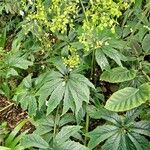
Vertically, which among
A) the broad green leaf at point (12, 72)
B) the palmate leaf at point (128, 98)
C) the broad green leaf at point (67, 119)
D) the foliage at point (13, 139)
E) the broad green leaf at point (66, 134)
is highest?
the broad green leaf at point (12, 72)

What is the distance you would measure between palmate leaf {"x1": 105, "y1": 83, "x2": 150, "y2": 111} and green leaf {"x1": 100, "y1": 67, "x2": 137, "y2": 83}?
120mm

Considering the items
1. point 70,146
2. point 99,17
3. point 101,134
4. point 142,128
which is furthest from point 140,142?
point 99,17

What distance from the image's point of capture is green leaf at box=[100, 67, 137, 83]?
2369 millimetres

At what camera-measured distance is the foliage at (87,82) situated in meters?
2.15

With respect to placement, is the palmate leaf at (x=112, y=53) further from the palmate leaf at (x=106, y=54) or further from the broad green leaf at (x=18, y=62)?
the broad green leaf at (x=18, y=62)

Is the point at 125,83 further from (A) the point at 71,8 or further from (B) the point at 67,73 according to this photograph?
(A) the point at 71,8

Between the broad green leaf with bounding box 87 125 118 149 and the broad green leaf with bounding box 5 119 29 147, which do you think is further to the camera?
the broad green leaf with bounding box 5 119 29 147

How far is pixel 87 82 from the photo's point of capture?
232 centimetres

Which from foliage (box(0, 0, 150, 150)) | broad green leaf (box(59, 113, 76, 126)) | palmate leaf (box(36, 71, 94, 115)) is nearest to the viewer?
foliage (box(0, 0, 150, 150))

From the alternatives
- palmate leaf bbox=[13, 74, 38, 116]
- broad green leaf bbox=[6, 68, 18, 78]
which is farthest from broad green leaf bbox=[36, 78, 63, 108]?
broad green leaf bbox=[6, 68, 18, 78]

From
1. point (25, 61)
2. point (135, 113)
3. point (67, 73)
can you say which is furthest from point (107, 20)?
point (25, 61)

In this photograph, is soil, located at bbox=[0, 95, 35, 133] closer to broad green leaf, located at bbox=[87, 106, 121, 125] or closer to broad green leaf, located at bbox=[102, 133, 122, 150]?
broad green leaf, located at bbox=[87, 106, 121, 125]

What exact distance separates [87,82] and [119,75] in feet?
0.77

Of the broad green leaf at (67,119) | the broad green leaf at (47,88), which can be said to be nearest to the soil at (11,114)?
the broad green leaf at (67,119)
